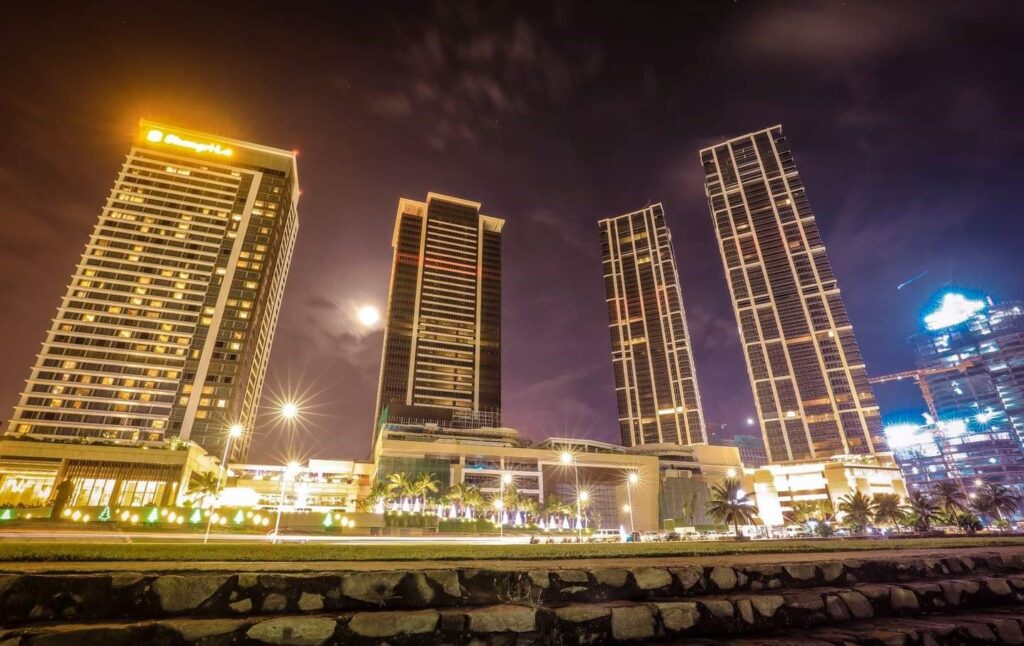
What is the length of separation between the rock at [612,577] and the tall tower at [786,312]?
157 metres

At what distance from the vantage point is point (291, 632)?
3.75 metres

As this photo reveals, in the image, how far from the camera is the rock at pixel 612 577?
5.06 metres

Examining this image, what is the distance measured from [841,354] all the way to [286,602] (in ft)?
553

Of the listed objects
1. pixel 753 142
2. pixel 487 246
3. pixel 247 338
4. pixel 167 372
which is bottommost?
pixel 167 372

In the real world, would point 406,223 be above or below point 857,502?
above

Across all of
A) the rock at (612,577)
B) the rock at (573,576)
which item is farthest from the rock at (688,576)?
the rock at (573,576)

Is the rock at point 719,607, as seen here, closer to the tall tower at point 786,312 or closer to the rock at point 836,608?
the rock at point 836,608

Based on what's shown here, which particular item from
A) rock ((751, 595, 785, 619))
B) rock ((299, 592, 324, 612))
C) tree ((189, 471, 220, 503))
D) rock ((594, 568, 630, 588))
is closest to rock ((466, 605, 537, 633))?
rock ((594, 568, 630, 588))

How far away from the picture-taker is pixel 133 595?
3.90 meters

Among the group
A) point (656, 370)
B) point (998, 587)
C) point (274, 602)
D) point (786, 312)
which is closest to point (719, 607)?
point (274, 602)

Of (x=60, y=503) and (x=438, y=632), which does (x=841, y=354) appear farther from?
(x=60, y=503)

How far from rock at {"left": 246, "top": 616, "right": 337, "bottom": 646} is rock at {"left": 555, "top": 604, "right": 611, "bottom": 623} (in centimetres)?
224

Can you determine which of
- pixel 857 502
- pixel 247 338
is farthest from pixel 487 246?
pixel 857 502

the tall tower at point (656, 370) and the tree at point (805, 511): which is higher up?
the tall tower at point (656, 370)
